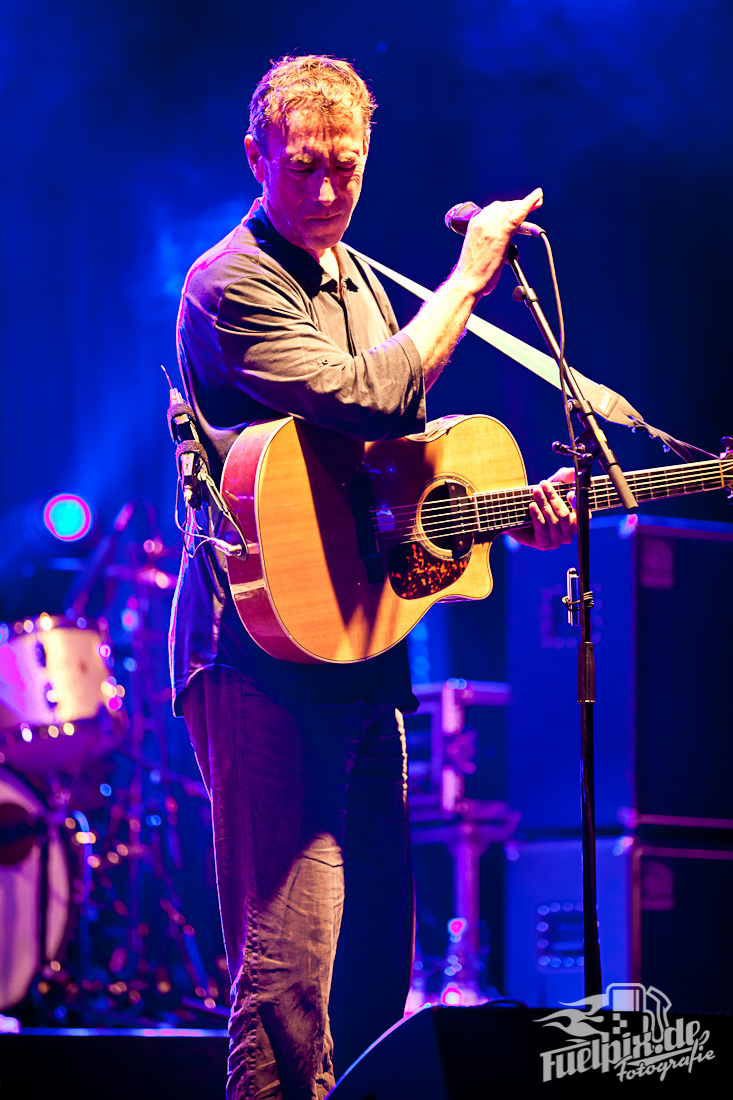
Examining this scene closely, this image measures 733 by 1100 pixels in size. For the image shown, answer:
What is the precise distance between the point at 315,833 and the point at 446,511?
76cm

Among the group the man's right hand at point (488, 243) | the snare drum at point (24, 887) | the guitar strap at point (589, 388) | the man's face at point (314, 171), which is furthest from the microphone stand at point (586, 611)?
the snare drum at point (24, 887)

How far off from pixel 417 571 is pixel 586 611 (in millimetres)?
416

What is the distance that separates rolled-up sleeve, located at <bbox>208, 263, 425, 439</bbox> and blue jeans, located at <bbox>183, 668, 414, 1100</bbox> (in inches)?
21.3

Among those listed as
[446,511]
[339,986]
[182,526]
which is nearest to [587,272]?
[446,511]

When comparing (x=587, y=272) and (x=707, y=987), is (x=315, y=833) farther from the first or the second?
(x=587, y=272)

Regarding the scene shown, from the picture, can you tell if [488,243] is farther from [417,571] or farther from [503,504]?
[417,571]

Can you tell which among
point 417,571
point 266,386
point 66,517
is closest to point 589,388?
point 417,571

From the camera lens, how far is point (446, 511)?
2.42 m

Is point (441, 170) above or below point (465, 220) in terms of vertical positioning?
above

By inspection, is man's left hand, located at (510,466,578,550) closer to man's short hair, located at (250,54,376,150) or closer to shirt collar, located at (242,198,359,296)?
shirt collar, located at (242,198,359,296)

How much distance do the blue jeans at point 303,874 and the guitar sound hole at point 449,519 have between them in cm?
40

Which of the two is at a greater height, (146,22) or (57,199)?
(146,22)

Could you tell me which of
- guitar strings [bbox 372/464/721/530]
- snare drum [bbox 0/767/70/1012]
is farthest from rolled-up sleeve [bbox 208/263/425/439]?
snare drum [bbox 0/767/70/1012]

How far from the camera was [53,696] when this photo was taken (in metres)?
4.87
